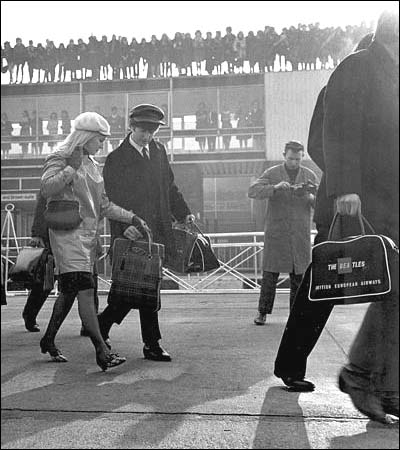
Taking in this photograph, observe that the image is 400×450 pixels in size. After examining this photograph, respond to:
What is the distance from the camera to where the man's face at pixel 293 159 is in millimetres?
901

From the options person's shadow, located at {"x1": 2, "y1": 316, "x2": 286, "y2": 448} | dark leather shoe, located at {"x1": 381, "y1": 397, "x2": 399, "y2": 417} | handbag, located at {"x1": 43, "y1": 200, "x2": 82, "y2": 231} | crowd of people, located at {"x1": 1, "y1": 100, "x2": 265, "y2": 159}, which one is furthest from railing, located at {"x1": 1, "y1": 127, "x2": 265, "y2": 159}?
dark leather shoe, located at {"x1": 381, "y1": 397, "x2": 399, "y2": 417}

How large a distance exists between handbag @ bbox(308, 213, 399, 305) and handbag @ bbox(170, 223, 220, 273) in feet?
0.63

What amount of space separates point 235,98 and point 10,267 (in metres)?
0.32

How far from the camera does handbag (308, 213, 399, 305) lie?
95 cm

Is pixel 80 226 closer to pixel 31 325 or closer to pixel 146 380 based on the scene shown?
pixel 31 325

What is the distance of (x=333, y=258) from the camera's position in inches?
40.4

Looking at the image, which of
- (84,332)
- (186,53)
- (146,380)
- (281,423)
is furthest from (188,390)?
(186,53)

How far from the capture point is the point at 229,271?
96 cm

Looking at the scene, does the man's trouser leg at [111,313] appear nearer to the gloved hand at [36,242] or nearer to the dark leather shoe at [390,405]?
the gloved hand at [36,242]

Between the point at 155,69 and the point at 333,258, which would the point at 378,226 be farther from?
the point at 155,69

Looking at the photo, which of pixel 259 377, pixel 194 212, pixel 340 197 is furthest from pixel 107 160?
pixel 259 377

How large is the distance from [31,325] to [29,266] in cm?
8

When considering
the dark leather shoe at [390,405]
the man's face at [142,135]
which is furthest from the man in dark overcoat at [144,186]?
the dark leather shoe at [390,405]

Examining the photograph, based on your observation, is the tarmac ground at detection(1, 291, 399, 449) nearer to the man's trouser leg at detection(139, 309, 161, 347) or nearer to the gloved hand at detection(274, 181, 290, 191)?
the man's trouser leg at detection(139, 309, 161, 347)
